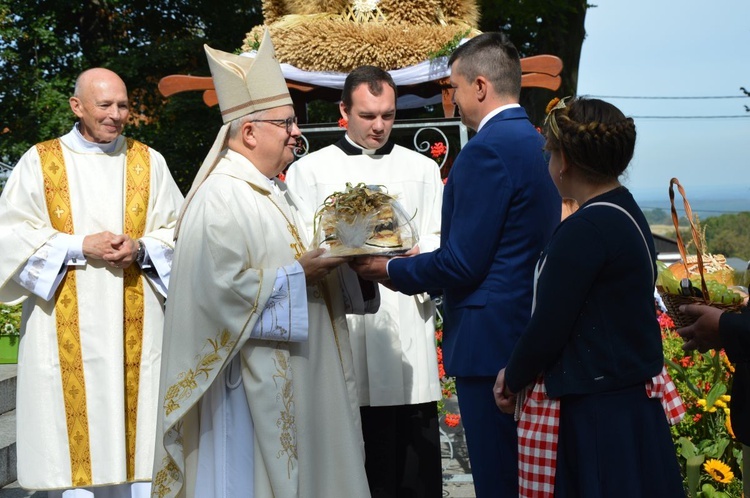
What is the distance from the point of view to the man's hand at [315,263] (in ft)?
11.6

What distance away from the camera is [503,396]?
3.21 metres

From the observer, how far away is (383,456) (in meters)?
4.84

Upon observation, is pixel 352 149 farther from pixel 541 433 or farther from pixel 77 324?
pixel 541 433

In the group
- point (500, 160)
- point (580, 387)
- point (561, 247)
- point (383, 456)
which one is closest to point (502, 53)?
point (500, 160)

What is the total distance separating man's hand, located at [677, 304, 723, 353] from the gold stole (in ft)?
9.59

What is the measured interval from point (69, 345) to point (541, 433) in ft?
9.31

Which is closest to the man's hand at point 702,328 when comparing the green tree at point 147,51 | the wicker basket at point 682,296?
the wicker basket at point 682,296

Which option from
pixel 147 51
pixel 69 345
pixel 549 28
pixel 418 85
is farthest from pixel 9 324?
pixel 549 28

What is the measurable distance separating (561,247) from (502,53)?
1024 millimetres

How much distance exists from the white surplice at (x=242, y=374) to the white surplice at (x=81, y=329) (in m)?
1.43

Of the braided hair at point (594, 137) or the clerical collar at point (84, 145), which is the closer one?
the braided hair at point (594, 137)

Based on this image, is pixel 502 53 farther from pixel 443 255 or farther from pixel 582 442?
pixel 582 442

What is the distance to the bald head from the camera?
488 centimetres

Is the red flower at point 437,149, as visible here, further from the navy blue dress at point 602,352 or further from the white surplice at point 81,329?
the navy blue dress at point 602,352
